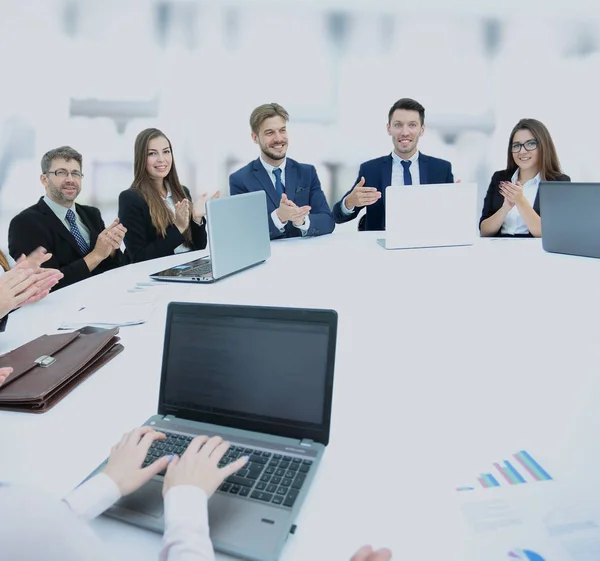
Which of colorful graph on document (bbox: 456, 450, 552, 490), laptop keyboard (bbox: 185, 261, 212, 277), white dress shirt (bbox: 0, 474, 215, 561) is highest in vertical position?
white dress shirt (bbox: 0, 474, 215, 561)

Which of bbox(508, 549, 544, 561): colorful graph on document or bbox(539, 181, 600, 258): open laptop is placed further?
bbox(539, 181, 600, 258): open laptop

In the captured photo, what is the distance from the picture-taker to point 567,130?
5016 millimetres

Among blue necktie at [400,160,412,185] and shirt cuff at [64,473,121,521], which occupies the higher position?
blue necktie at [400,160,412,185]

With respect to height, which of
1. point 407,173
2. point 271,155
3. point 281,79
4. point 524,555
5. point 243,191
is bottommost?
point 524,555

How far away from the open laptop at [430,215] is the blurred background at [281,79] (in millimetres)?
2256

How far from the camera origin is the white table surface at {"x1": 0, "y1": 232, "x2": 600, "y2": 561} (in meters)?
0.72

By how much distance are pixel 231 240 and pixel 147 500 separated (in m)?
1.46

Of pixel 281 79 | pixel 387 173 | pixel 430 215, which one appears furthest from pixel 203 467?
pixel 281 79

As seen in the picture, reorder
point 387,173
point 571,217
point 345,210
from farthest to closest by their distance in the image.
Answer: point 387,173 → point 345,210 → point 571,217

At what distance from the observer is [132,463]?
744 mm

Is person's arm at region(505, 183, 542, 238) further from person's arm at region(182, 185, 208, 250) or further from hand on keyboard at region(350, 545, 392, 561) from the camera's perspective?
hand on keyboard at region(350, 545, 392, 561)

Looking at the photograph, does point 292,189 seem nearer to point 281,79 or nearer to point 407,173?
point 407,173

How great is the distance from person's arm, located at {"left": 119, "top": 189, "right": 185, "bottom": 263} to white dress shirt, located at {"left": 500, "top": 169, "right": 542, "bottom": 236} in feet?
6.92

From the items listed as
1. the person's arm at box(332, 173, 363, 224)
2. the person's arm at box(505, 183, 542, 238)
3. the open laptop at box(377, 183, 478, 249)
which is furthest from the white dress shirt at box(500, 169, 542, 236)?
the person's arm at box(332, 173, 363, 224)
